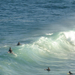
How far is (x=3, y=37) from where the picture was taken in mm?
43500

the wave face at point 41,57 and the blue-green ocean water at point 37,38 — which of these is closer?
the wave face at point 41,57

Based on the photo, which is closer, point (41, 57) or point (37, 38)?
point (41, 57)

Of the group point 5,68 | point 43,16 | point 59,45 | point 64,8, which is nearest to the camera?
point 5,68

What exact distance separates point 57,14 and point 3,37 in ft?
61.8

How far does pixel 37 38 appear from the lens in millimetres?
43281

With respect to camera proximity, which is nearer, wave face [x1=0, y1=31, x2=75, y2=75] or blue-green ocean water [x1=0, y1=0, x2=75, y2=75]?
wave face [x1=0, y1=31, x2=75, y2=75]

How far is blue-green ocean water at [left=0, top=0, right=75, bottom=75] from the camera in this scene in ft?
112

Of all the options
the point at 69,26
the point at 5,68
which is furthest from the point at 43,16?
the point at 5,68

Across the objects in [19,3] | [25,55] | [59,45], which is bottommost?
[25,55]

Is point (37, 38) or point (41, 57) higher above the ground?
point (37, 38)

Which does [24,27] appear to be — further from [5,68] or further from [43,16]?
[5,68]

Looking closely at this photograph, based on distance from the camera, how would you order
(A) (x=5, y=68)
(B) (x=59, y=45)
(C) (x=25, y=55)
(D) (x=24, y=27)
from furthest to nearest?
(D) (x=24, y=27), (B) (x=59, y=45), (C) (x=25, y=55), (A) (x=5, y=68)

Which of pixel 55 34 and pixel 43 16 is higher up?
pixel 43 16

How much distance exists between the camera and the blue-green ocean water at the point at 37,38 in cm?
3419
